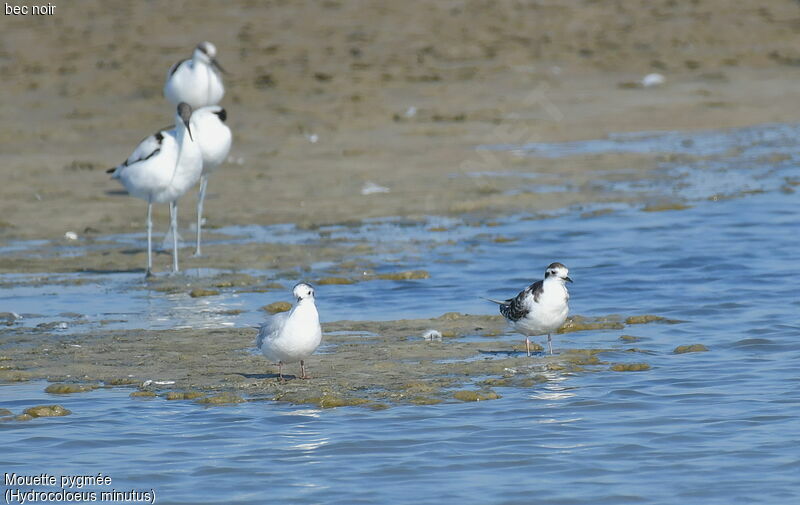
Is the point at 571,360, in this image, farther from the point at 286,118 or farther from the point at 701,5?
the point at 701,5

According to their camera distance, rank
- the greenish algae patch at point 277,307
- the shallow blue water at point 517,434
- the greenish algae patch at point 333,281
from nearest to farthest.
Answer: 1. the shallow blue water at point 517,434
2. the greenish algae patch at point 277,307
3. the greenish algae patch at point 333,281

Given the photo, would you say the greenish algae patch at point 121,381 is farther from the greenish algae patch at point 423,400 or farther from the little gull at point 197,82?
the little gull at point 197,82

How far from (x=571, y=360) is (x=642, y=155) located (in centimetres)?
1047

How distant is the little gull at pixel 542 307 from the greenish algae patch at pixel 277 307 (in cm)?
237

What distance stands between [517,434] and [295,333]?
5.54ft

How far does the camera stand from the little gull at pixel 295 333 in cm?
924

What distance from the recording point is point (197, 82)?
19422 mm

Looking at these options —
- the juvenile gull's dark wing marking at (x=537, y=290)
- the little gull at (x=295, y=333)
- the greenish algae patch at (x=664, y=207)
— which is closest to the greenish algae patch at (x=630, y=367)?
the juvenile gull's dark wing marking at (x=537, y=290)

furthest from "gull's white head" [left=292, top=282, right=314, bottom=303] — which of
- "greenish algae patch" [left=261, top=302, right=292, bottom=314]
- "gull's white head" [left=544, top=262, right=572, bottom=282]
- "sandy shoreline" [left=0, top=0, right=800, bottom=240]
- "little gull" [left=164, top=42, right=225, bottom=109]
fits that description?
"little gull" [left=164, top=42, right=225, bottom=109]

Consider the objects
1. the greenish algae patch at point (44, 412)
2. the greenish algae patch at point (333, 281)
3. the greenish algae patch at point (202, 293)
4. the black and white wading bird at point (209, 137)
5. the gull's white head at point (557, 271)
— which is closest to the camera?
the greenish algae patch at point (44, 412)

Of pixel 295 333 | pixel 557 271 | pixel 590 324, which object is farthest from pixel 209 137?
pixel 295 333

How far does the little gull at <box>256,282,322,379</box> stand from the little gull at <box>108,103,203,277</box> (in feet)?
16.3

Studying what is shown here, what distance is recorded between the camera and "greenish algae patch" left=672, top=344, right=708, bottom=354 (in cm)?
1041

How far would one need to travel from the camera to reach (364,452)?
8148mm
